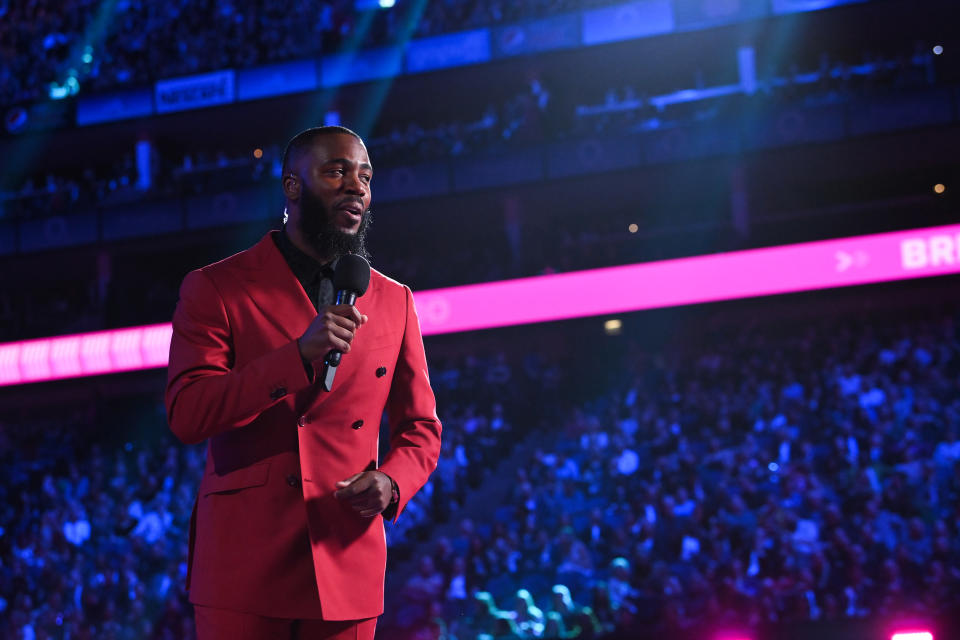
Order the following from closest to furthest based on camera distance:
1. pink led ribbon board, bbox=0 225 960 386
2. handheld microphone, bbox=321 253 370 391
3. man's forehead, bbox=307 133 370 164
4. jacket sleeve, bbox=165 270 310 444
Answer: jacket sleeve, bbox=165 270 310 444 < handheld microphone, bbox=321 253 370 391 < man's forehead, bbox=307 133 370 164 < pink led ribbon board, bbox=0 225 960 386

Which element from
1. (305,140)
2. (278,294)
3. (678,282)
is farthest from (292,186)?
(678,282)

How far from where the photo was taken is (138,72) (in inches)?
811

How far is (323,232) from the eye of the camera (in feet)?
6.61

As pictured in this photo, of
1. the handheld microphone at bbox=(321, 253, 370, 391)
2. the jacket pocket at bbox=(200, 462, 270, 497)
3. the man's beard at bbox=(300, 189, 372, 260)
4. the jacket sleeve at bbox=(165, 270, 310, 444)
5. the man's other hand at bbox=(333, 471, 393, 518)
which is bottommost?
the man's other hand at bbox=(333, 471, 393, 518)

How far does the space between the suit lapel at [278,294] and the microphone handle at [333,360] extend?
13 centimetres

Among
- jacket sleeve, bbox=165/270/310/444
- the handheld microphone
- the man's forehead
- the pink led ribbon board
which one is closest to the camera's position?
jacket sleeve, bbox=165/270/310/444

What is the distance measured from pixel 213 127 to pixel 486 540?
14.7 metres

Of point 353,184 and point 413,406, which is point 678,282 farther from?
point 353,184

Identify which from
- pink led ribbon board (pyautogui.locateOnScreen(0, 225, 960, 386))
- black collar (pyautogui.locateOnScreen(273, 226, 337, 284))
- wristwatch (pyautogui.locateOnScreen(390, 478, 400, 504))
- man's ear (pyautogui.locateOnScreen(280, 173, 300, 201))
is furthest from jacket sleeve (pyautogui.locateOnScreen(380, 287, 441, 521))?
pink led ribbon board (pyautogui.locateOnScreen(0, 225, 960, 386))

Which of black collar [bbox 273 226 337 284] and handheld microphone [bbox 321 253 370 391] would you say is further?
black collar [bbox 273 226 337 284]

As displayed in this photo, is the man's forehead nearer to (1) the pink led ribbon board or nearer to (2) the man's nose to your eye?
(2) the man's nose

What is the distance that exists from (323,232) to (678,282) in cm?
1184

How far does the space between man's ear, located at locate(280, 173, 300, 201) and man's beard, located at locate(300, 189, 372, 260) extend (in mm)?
21

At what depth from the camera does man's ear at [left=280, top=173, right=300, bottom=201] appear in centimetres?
203
